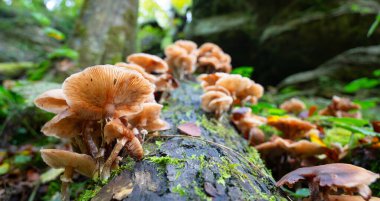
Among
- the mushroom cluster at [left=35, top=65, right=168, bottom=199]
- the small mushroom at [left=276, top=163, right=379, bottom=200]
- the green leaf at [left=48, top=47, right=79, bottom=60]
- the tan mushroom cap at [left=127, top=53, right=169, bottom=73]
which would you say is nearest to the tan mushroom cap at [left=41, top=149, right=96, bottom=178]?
the mushroom cluster at [left=35, top=65, right=168, bottom=199]

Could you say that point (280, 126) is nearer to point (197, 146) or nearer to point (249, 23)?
point (197, 146)

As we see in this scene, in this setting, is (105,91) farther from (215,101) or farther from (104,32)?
(104,32)

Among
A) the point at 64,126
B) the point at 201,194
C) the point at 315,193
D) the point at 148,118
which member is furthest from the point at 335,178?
the point at 64,126

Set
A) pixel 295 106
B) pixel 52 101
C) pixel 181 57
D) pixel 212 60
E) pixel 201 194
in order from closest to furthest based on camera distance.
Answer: pixel 201 194
pixel 52 101
pixel 181 57
pixel 295 106
pixel 212 60

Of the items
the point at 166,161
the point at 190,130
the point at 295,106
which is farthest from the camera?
the point at 295,106

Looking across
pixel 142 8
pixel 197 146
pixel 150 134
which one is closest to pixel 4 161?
pixel 150 134

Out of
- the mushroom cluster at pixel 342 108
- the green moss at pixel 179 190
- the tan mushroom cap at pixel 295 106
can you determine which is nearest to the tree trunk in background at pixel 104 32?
the tan mushroom cap at pixel 295 106

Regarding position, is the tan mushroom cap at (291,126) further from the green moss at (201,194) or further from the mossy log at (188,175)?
the green moss at (201,194)

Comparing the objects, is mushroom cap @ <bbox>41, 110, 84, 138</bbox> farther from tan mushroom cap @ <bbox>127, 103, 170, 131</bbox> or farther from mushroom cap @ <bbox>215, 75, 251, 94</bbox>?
mushroom cap @ <bbox>215, 75, 251, 94</bbox>
